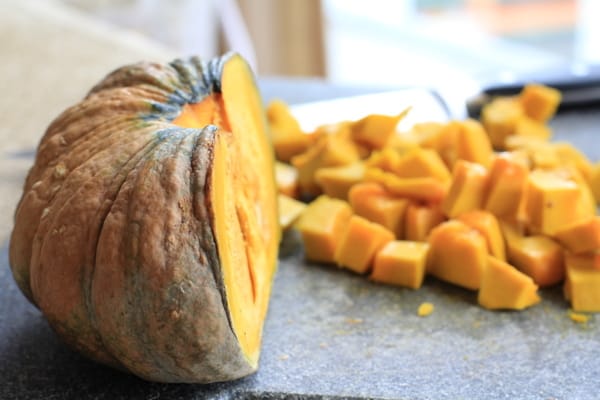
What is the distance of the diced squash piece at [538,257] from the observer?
127 cm

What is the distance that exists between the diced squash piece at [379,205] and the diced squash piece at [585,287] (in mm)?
286

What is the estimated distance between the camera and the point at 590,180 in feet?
5.07

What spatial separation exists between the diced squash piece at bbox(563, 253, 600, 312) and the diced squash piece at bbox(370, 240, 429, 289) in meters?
0.22

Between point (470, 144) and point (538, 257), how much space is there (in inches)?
11.7

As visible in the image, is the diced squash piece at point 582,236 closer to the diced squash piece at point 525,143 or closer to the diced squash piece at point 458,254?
the diced squash piece at point 458,254

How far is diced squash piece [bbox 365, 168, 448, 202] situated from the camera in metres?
1.37

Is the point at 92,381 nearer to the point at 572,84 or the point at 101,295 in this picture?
the point at 101,295

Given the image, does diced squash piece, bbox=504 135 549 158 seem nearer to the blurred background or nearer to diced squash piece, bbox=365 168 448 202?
diced squash piece, bbox=365 168 448 202

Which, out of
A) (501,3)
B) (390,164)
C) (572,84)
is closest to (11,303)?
(390,164)

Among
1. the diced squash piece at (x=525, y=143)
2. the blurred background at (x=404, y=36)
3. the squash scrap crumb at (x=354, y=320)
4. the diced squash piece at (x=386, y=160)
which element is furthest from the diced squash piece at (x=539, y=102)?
the blurred background at (x=404, y=36)

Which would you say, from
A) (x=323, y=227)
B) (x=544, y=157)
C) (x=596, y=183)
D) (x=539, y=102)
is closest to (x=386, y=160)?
(x=323, y=227)

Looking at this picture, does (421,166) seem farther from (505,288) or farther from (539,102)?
(539,102)

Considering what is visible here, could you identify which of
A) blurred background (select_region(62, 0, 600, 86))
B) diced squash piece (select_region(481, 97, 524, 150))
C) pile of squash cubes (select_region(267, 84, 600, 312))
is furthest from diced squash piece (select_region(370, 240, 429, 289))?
blurred background (select_region(62, 0, 600, 86))

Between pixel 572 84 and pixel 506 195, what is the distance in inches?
31.2
